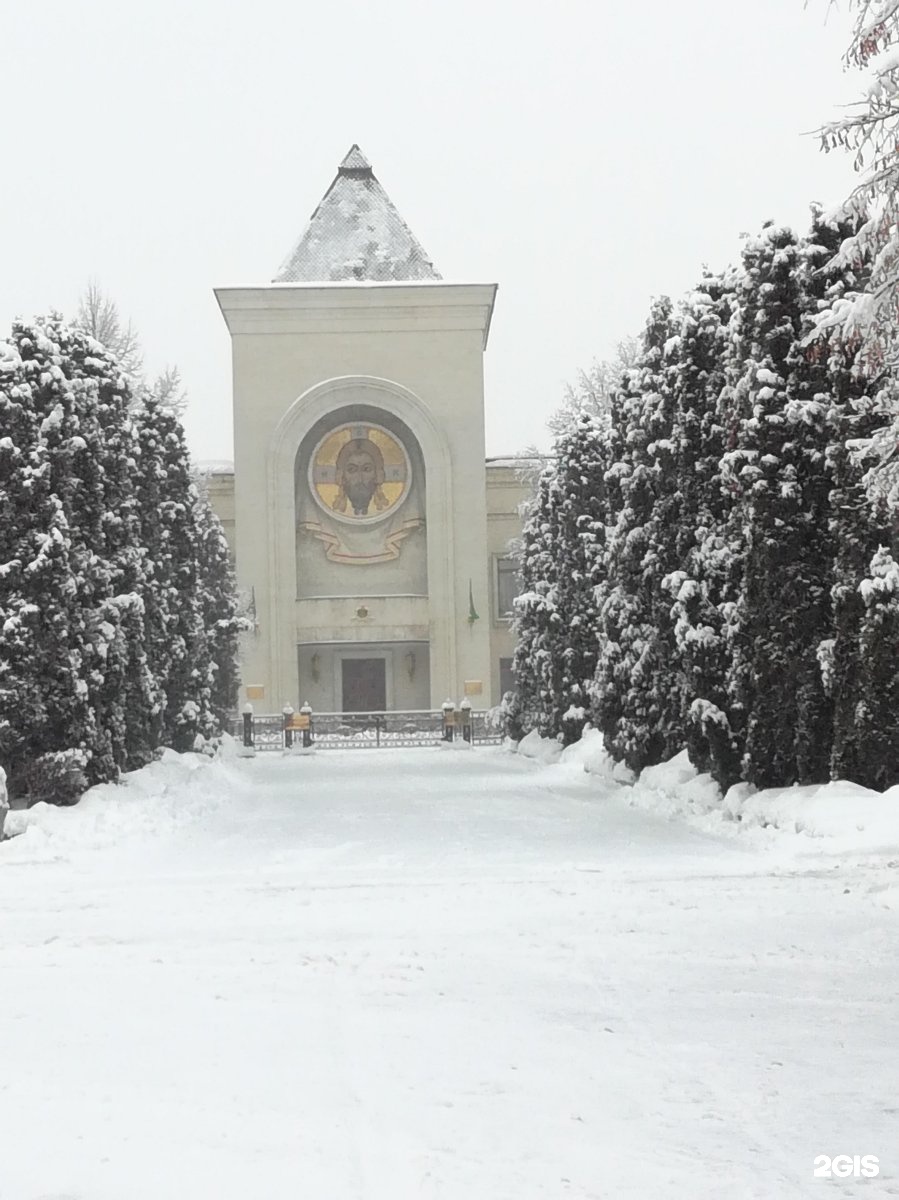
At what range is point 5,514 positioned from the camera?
20438 millimetres

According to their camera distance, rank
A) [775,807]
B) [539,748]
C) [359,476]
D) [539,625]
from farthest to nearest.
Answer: [359,476] → [539,748] → [539,625] → [775,807]

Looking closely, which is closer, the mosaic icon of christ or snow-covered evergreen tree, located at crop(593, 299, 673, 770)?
snow-covered evergreen tree, located at crop(593, 299, 673, 770)

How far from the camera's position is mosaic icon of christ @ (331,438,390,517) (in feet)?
212

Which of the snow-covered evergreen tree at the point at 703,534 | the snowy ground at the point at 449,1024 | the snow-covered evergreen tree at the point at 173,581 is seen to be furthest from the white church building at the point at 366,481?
the snowy ground at the point at 449,1024

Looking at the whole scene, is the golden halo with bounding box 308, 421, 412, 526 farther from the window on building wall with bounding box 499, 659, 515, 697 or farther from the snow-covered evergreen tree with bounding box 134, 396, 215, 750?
the snow-covered evergreen tree with bounding box 134, 396, 215, 750

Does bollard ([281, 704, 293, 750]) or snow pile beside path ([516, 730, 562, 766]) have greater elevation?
bollard ([281, 704, 293, 750])

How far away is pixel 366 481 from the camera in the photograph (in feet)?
213

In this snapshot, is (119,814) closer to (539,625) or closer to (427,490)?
(539,625)

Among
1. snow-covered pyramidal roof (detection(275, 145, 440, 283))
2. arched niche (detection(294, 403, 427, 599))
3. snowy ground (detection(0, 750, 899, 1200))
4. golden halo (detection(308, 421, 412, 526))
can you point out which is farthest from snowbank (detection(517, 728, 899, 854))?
snow-covered pyramidal roof (detection(275, 145, 440, 283))

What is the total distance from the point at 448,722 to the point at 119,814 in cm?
3365

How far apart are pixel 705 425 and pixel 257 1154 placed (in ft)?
58.4

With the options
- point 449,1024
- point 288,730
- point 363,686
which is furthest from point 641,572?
point 363,686

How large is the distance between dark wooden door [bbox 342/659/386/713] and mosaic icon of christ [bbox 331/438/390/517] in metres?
5.99

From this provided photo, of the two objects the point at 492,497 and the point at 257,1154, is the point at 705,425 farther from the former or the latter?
the point at 492,497
